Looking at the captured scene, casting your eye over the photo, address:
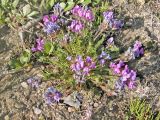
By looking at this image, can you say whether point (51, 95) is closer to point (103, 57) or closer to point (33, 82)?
point (33, 82)

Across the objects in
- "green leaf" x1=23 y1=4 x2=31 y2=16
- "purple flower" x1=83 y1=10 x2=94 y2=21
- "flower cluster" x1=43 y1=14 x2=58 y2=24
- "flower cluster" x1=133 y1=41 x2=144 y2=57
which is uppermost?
"purple flower" x1=83 y1=10 x2=94 y2=21

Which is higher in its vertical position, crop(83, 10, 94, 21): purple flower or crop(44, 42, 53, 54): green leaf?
crop(83, 10, 94, 21): purple flower

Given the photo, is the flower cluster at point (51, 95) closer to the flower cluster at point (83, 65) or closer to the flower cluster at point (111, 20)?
the flower cluster at point (83, 65)

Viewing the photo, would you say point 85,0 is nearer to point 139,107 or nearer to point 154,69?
point 154,69

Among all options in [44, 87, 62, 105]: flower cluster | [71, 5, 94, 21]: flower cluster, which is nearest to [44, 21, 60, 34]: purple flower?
[71, 5, 94, 21]: flower cluster

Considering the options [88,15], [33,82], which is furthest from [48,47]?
[88,15]

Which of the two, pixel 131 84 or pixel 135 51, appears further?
pixel 135 51

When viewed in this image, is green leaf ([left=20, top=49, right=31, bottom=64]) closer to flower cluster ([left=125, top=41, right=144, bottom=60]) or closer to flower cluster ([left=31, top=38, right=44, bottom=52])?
flower cluster ([left=31, top=38, right=44, bottom=52])

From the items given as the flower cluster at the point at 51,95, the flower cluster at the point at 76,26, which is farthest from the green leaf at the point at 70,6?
the flower cluster at the point at 51,95
